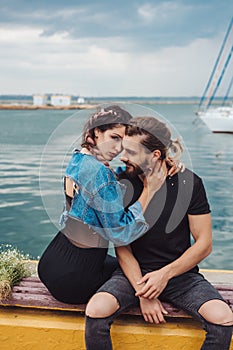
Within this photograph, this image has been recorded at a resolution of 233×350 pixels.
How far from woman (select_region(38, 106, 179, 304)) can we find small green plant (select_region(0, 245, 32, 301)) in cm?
19

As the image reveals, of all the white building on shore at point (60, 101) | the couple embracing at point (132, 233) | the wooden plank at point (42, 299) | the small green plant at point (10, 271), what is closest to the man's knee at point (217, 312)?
the couple embracing at point (132, 233)

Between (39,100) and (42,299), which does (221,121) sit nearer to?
A: (42,299)

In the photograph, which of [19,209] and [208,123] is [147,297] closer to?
[19,209]

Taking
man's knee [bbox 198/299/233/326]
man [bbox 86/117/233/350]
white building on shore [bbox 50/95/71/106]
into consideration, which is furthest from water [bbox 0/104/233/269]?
white building on shore [bbox 50/95/71/106]

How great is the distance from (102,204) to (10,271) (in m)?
0.68

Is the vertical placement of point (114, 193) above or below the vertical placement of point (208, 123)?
above

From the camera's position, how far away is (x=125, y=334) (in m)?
2.41

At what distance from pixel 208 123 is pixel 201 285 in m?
34.6

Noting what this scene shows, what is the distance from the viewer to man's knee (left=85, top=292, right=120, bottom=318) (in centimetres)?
223

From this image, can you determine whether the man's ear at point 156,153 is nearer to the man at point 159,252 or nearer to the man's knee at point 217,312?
the man at point 159,252

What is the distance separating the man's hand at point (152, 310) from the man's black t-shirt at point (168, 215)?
0.14 metres

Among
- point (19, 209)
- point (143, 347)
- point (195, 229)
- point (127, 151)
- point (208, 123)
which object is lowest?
point (208, 123)

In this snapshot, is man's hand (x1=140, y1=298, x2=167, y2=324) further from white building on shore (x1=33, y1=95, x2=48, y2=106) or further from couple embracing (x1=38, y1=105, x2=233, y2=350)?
white building on shore (x1=33, y1=95, x2=48, y2=106)

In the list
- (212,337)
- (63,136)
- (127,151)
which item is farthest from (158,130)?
(212,337)
